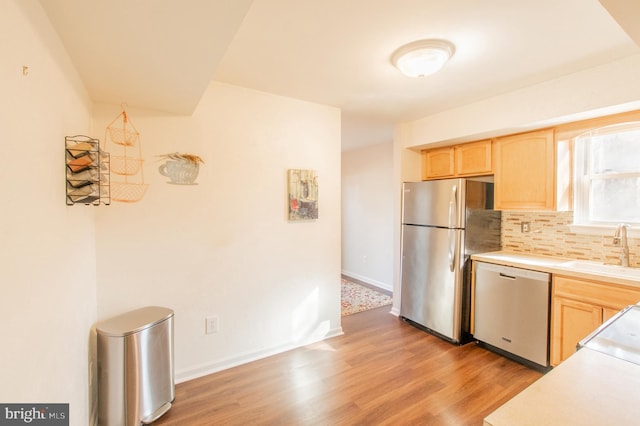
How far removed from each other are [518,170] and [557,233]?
70 cm

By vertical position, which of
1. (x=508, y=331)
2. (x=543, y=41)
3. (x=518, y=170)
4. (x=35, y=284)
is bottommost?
(x=508, y=331)

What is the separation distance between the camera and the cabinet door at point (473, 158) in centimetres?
294

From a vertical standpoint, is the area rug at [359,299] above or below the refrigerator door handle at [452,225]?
below

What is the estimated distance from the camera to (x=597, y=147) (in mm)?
2475

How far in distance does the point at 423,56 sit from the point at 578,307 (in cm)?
217

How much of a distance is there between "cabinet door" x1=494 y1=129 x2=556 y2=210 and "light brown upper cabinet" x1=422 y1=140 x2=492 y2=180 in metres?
0.11

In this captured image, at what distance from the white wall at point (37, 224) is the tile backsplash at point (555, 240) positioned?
3618 mm

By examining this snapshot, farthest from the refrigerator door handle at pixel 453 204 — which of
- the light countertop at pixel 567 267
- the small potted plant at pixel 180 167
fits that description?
the small potted plant at pixel 180 167

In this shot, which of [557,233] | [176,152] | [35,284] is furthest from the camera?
[557,233]

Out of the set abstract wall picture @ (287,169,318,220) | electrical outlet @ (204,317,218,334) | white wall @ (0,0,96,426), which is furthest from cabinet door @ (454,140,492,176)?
white wall @ (0,0,96,426)

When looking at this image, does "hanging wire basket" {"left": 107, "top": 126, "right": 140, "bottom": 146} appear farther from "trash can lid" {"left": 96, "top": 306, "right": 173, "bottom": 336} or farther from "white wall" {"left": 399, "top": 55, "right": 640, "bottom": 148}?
"white wall" {"left": 399, "top": 55, "right": 640, "bottom": 148}

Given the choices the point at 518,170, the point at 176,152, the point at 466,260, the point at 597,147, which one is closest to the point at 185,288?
the point at 176,152

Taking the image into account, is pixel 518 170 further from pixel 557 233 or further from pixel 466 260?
pixel 466 260

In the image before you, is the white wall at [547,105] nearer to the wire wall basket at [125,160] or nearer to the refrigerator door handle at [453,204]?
the refrigerator door handle at [453,204]
